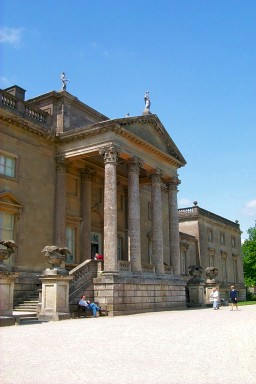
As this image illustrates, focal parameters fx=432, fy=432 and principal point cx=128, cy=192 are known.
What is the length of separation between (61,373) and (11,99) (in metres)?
19.4

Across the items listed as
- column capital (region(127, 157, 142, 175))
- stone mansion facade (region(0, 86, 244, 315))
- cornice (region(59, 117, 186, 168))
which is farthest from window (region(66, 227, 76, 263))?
cornice (region(59, 117, 186, 168))

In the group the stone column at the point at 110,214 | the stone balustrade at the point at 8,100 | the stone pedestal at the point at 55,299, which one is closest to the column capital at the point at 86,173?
Result: the stone column at the point at 110,214

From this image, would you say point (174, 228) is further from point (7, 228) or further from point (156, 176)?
point (7, 228)

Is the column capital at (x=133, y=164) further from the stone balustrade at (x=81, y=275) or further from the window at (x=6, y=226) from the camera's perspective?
the window at (x=6, y=226)

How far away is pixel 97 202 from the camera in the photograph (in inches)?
1193

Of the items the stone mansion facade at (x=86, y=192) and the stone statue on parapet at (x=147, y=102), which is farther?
the stone statue on parapet at (x=147, y=102)

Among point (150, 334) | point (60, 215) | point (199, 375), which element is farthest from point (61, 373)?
point (60, 215)

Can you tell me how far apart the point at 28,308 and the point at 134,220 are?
8.16 metres

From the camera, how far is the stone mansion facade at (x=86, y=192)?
75.8 ft

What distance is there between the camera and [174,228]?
1216 inches

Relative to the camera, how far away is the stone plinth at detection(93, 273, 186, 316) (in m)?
22.6

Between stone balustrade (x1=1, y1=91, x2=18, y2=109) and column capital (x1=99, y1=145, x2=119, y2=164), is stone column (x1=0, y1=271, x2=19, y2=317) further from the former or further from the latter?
stone balustrade (x1=1, y1=91, x2=18, y2=109)

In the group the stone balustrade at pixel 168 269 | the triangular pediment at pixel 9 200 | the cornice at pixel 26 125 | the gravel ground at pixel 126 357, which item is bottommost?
the gravel ground at pixel 126 357

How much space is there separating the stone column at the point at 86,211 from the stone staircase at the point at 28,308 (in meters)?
5.75
